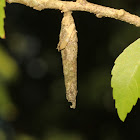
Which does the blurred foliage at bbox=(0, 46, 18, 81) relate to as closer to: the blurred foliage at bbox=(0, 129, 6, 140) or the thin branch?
the blurred foliage at bbox=(0, 129, 6, 140)

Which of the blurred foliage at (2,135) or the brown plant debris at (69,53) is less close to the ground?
the brown plant debris at (69,53)

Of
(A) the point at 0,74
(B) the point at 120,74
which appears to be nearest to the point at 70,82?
(B) the point at 120,74

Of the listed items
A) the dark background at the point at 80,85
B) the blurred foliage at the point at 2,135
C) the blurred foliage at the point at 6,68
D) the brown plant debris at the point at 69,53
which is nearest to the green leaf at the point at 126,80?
the brown plant debris at the point at 69,53

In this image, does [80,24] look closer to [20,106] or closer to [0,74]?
[0,74]

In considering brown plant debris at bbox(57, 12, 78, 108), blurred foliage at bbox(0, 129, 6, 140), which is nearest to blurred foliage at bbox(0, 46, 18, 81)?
blurred foliage at bbox(0, 129, 6, 140)

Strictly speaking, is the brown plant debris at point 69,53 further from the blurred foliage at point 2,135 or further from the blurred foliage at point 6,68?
the blurred foliage at point 2,135

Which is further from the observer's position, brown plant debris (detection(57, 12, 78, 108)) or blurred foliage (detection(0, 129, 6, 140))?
blurred foliage (detection(0, 129, 6, 140))
